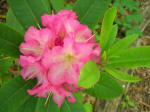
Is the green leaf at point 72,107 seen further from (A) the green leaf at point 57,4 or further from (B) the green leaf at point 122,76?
(A) the green leaf at point 57,4

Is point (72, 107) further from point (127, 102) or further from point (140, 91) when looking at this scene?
point (140, 91)

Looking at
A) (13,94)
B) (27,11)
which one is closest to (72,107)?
(13,94)

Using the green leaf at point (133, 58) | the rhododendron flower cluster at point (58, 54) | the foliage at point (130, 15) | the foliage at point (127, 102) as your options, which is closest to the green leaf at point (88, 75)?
the rhododendron flower cluster at point (58, 54)

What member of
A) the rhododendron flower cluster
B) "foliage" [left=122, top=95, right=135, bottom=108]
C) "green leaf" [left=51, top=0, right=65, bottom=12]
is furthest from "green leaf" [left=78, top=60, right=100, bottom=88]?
"foliage" [left=122, top=95, right=135, bottom=108]

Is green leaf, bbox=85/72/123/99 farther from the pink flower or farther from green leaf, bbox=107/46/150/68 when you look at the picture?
the pink flower

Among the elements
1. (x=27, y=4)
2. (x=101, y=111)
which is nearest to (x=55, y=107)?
(x=27, y=4)

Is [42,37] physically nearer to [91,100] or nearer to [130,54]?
[130,54]
